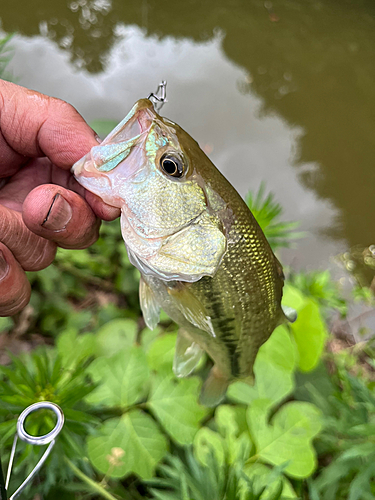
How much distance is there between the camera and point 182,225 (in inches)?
39.4

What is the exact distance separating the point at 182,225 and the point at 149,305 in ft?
1.16

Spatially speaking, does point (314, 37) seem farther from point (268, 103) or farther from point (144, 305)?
point (144, 305)

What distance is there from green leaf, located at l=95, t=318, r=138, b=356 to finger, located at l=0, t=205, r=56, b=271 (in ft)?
2.47

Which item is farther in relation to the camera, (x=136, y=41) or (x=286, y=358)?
(x=136, y=41)

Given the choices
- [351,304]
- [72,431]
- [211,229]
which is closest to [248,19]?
[351,304]

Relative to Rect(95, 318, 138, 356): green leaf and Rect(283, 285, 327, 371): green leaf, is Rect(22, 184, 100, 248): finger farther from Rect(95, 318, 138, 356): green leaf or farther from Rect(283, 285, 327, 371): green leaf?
Rect(283, 285, 327, 371): green leaf

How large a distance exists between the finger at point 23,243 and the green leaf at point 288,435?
3.72 ft

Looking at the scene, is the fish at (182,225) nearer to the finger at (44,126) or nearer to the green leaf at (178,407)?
the finger at (44,126)

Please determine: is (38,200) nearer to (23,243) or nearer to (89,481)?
(23,243)

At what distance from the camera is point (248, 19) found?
4828mm

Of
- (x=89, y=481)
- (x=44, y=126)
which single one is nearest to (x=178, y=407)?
(x=89, y=481)

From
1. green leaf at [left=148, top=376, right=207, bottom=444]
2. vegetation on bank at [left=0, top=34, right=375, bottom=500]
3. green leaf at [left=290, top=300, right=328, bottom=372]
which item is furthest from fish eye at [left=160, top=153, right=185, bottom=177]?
green leaf at [left=290, top=300, right=328, bottom=372]

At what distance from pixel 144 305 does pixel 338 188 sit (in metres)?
3.07

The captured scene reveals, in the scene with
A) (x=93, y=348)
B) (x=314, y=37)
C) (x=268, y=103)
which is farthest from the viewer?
(x=314, y=37)
